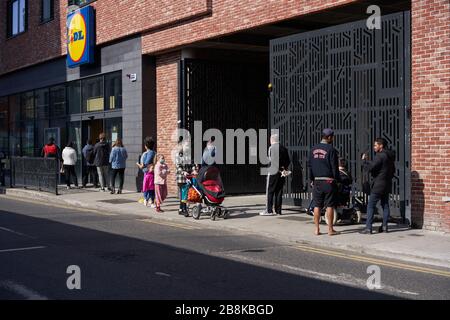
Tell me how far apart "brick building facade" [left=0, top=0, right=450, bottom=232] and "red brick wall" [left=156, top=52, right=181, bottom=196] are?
0.11 feet

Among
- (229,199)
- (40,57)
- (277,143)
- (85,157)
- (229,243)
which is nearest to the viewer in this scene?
(229,243)

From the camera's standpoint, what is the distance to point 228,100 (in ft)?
64.7

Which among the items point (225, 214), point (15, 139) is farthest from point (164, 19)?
point (15, 139)

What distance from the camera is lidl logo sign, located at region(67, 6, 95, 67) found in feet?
72.1

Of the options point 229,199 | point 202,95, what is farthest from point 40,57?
point 229,199

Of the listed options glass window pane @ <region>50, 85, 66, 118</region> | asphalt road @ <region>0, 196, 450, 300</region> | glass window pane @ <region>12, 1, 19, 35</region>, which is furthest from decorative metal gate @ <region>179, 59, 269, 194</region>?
glass window pane @ <region>12, 1, 19, 35</region>

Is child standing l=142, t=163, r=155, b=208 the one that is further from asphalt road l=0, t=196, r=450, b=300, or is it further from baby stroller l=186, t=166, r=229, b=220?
asphalt road l=0, t=196, r=450, b=300

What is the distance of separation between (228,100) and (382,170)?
9.07 metres

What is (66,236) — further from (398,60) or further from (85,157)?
(85,157)

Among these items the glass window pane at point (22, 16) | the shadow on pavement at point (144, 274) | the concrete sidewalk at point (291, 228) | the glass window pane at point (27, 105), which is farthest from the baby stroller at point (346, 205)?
the glass window pane at point (22, 16)

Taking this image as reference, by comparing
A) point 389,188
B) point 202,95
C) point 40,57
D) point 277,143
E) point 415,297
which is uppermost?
point 40,57

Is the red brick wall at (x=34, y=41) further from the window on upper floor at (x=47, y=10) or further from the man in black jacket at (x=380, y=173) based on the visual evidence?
the man in black jacket at (x=380, y=173)
